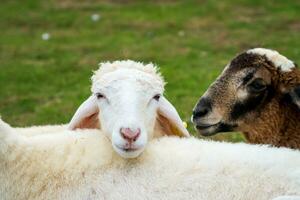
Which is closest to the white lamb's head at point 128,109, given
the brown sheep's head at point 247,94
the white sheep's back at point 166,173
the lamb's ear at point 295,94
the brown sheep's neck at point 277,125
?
the white sheep's back at point 166,173

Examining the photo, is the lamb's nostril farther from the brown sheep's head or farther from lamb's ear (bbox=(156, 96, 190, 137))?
lamb's ear (bbox=(156, 96, 190, 137))

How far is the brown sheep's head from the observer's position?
6934 millimetres

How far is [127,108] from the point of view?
6031 millimetres

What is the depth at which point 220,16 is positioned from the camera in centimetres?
1753

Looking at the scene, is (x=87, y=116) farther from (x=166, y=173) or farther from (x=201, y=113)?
(x=166, y=173)

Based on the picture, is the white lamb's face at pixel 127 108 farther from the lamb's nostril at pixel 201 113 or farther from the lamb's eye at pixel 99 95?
the lamb's nostril at pixel 201 113

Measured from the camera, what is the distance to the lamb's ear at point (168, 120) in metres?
6.69

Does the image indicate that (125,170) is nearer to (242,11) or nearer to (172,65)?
(172,65)

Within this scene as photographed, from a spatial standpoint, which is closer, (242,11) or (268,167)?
(268,167)

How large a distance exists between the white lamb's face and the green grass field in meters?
3.00

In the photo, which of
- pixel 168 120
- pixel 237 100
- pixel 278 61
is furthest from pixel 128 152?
pixel 278 61

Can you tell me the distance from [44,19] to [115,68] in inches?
465

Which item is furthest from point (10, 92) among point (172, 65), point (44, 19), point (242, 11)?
point (242, 11)

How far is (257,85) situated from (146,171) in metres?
1.57
